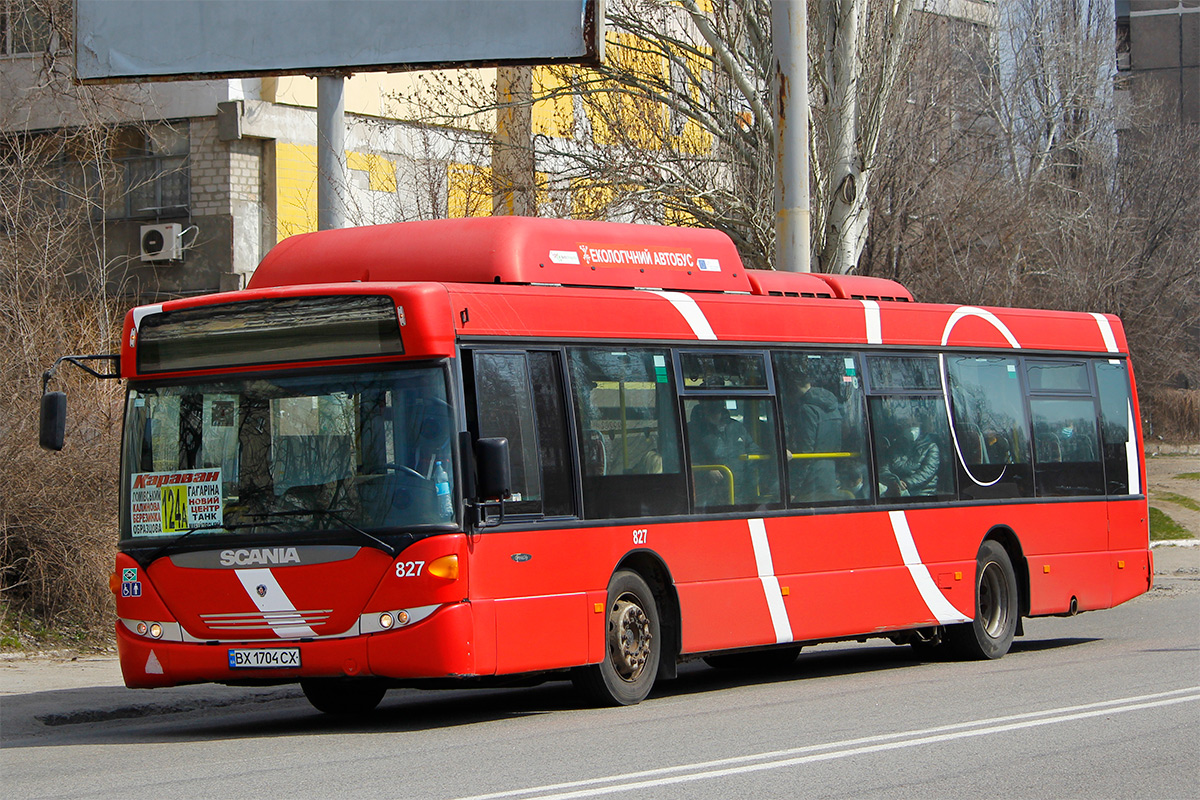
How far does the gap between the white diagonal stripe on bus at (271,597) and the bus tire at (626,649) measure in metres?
1.99

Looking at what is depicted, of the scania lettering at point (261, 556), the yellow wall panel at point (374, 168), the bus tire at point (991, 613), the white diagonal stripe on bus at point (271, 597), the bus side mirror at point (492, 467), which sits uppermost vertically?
the yellow wall panel at point (374, 168)

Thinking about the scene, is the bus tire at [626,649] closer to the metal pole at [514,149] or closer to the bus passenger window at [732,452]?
the bus passenger window at [732,452]

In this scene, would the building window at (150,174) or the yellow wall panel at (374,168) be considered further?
the building window at (150,174)

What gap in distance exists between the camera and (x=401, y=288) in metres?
10.2

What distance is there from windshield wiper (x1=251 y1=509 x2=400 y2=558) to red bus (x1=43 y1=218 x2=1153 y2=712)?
3 cm

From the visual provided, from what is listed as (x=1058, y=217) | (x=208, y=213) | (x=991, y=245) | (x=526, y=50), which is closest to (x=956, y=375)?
(x=526, y=50)

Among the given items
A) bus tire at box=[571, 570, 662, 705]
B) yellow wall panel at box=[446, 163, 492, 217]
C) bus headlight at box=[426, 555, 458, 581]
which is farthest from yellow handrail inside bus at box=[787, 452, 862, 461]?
yellow wall panel at box=[446, 163, 492, 217]

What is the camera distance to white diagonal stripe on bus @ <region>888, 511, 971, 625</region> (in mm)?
13797

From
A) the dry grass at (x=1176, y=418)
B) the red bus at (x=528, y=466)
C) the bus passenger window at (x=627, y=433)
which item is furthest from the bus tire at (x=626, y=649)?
the dry grass at (x=1176, y=418)

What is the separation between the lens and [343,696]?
11.7 metres

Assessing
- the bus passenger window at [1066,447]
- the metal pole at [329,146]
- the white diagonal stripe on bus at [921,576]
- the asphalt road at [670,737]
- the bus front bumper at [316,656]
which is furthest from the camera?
the bus passenger window at [1066,447]

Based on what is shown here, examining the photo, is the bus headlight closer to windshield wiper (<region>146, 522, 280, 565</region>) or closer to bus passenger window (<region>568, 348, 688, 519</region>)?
windshield wiper (<region>146, 522, 280, 565</region>)

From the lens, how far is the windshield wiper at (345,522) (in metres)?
9.96

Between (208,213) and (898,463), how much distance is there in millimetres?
13603
